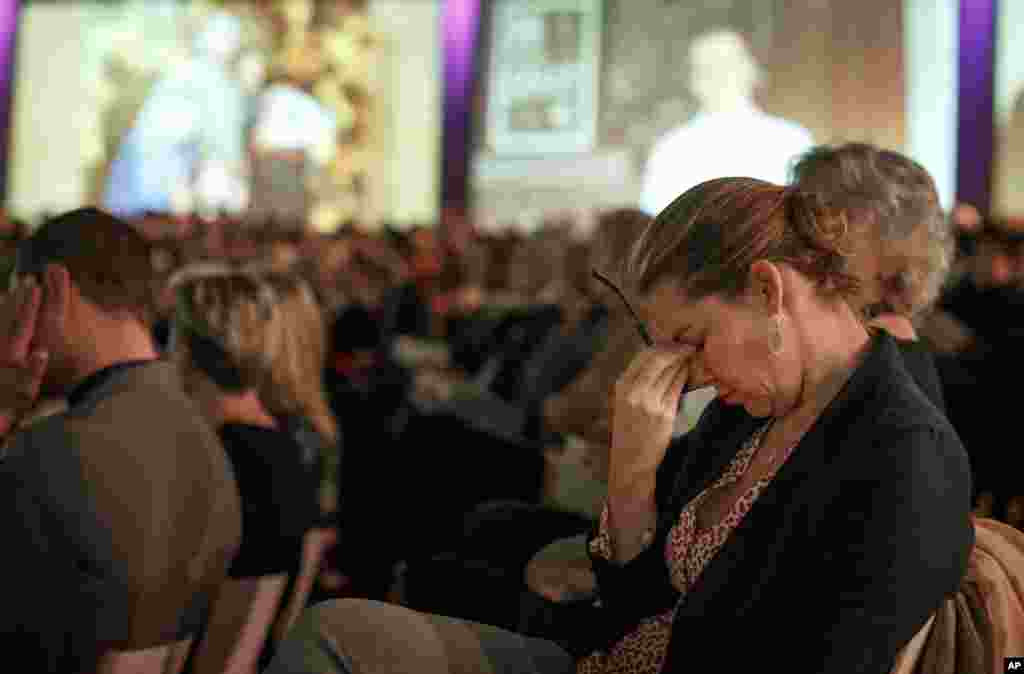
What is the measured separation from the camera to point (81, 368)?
184 centimetres

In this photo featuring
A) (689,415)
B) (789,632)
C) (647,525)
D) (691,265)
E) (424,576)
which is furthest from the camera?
(689,415)

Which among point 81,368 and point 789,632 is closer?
point 789,632

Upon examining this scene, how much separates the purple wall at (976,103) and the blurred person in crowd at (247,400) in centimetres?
691

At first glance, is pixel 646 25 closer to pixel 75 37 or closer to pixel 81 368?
pixel 75 37

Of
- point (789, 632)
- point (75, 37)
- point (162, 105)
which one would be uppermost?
point (75, 37)

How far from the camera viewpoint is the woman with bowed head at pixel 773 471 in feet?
3.83

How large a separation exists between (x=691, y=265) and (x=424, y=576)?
97cm

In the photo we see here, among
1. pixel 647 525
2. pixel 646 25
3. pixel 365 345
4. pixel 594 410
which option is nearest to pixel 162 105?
pixel 646 25

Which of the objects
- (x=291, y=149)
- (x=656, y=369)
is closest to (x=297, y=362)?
(x=656, y=369)

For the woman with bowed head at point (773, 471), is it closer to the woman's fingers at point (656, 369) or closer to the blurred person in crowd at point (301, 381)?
the woman's fingers at point (656, 369)

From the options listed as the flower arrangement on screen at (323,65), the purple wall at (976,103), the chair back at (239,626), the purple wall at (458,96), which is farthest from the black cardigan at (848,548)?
the flower arrangement on screen at (323,65)

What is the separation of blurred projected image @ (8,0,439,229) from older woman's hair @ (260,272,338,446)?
305 inches

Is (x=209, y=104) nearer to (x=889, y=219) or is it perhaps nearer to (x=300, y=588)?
(x=300, y=588)

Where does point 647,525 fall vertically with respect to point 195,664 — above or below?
above
